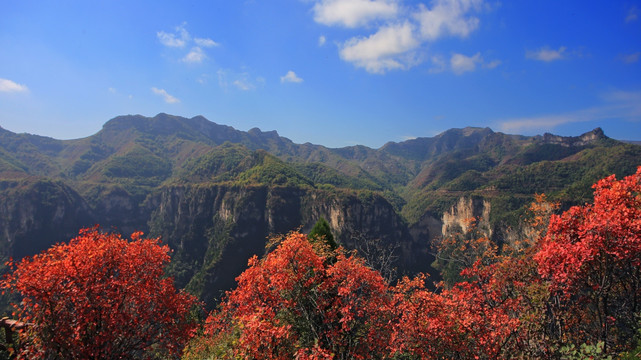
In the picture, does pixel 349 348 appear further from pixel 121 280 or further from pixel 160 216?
pixel 160 216

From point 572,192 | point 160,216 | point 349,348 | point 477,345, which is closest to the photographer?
point 477,345

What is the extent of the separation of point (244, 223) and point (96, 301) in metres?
132

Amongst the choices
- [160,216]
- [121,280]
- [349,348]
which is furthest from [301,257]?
[160,216]

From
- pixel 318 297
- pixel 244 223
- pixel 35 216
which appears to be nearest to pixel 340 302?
pixel 318 297

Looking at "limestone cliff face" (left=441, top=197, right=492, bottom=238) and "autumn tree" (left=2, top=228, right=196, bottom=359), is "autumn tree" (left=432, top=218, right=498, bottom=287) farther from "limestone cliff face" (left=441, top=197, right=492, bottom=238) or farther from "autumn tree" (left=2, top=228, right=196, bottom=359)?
"limestone cliff face" (left=441, top=197, right=492, bottom=238)

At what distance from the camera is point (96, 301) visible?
9.99 m

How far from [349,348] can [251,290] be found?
464 cm

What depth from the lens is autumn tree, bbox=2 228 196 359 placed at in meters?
9.12

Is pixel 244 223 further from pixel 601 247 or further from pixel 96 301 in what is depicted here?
pixel 601 247

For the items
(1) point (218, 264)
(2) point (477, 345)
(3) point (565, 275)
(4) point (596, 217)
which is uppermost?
(4) point (596, 217)

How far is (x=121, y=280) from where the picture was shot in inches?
431

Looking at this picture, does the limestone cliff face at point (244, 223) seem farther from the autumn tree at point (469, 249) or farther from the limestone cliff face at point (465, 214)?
the autumn tree at point (469, 249)

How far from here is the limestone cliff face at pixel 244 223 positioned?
12712 centimetres

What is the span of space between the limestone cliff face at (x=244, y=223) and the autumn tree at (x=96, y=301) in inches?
4406
